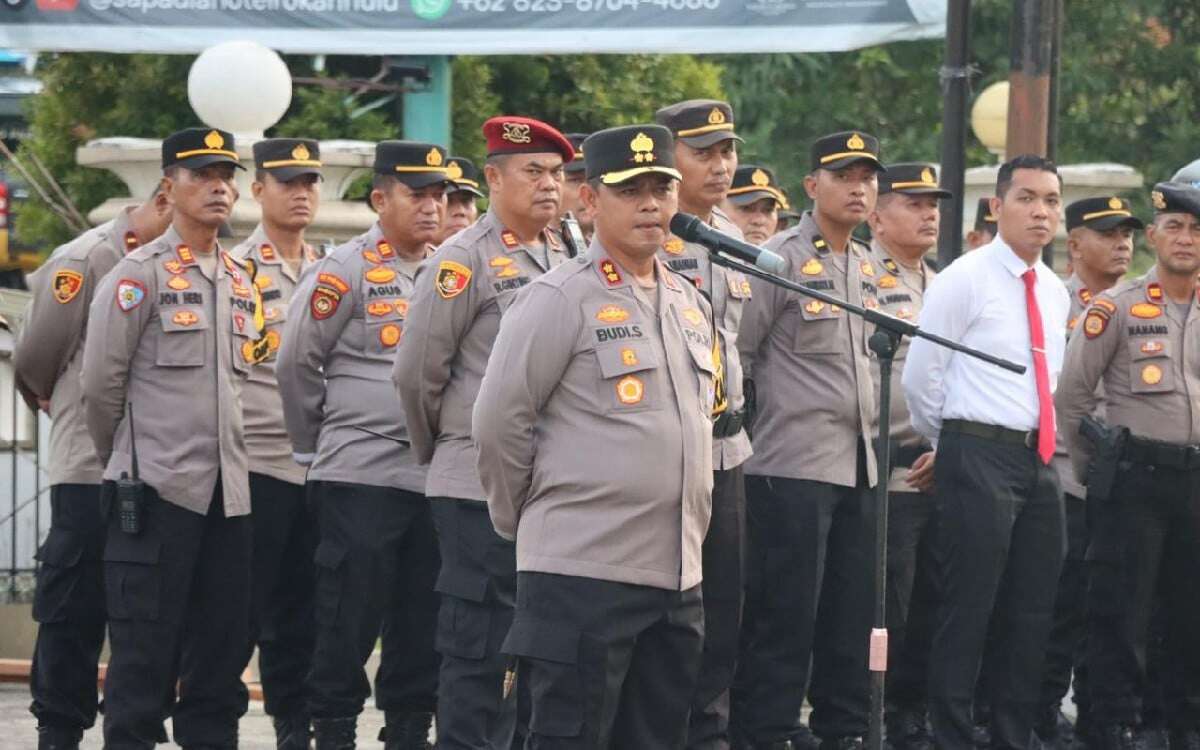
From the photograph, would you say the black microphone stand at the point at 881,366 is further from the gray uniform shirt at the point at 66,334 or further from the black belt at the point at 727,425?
the gray uniform shirt at the point at 66,334

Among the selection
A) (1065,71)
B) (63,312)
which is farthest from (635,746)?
(1065,71)

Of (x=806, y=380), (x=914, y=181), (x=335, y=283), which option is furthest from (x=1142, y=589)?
(x=335, y=283)

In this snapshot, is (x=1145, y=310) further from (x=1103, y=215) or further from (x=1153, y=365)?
(x=1103, y=215)

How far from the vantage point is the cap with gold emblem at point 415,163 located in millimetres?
9586

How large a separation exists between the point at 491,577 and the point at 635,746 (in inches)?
56.0

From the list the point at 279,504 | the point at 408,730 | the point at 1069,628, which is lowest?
the point at 408,730

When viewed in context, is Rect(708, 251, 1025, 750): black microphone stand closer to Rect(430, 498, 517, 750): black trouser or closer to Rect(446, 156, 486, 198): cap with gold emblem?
Rect(430, 498, 517, 750): black trouser

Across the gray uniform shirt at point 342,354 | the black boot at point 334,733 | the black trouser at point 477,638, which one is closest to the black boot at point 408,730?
the black boot at point 334,733

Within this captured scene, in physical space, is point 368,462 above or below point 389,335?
below

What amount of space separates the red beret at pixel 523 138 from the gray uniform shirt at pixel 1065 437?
220 centimetres

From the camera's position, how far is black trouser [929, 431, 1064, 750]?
9.16 meters

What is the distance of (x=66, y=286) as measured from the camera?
9562mm

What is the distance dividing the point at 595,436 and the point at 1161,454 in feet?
11.8

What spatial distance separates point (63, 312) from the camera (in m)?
9.56
